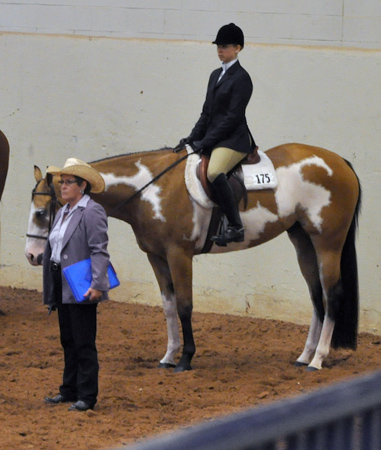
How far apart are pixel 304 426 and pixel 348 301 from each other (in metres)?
4.92

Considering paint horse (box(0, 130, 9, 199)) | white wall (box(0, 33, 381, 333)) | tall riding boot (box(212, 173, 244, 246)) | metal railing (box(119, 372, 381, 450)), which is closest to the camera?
metal railing (box(119, 372, 381, 450))

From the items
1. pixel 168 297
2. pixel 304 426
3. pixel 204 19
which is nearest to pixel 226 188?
pixel 168 297

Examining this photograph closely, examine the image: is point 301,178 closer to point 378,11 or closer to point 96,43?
point 378,11

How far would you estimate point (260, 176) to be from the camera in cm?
607

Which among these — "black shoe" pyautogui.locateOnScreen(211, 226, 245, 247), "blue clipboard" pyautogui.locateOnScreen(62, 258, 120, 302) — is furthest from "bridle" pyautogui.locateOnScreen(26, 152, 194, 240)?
"blue clipboard" pyautogui.locateOnScreen(62, 258, 120, 302)

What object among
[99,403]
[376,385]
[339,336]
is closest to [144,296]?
[339,336]

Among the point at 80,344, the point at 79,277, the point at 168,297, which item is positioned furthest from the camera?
the point at 168,297

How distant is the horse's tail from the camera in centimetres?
633

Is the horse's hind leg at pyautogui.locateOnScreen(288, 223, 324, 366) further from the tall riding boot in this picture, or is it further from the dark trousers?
the dark trousers

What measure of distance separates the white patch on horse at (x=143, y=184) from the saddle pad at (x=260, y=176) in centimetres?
68

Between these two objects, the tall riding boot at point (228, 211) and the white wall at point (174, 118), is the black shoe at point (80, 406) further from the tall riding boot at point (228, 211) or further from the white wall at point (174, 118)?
the white wall at point (174, 118)

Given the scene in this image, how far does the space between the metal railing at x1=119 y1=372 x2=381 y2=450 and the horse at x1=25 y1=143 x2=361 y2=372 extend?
4438 mm

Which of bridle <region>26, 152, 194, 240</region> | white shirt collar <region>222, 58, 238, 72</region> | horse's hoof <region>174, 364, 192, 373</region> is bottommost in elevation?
horse's hoof <region>174, 364, 192, 373</region>

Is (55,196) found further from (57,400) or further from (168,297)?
(57,400)
